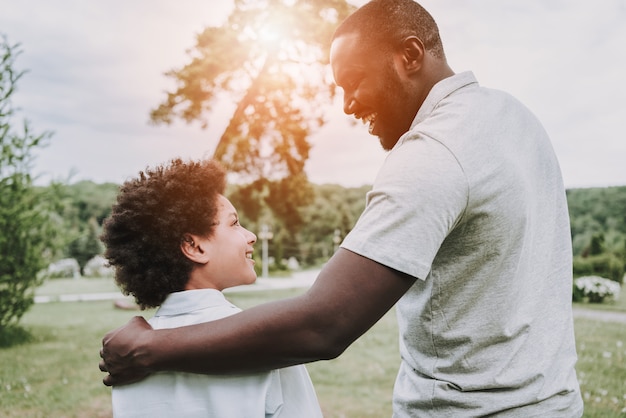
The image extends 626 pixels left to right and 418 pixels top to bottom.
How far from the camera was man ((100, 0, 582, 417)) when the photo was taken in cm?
105

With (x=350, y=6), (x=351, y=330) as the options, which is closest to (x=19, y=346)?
(x=350, y=6)

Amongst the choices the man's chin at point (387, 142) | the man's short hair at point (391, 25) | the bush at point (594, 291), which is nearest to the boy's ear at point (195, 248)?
the man's chin at point (387, 142)

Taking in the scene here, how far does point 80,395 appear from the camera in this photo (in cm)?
686

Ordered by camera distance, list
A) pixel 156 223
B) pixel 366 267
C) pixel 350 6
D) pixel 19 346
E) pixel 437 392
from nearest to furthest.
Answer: pixel 366 267
pixel 437 392
pixel 156 223
pixel 19 346
pixel 350 6

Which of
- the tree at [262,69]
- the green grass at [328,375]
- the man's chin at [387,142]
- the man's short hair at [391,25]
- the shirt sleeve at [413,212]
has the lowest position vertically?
the green grass at [328,375]

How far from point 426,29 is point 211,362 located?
0.94m

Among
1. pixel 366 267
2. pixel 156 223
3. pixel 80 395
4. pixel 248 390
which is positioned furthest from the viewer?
pixel 80 395

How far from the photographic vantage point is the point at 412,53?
4.57 ft

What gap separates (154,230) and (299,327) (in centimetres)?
73

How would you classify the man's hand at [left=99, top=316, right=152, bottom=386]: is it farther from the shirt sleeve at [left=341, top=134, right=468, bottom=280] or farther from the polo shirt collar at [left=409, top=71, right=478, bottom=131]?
the polo shirt collar at [left=409, top=71, right=478, bottom=131]

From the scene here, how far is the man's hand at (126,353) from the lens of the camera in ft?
4.14

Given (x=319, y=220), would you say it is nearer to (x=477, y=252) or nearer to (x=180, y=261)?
(x=180, y=261)

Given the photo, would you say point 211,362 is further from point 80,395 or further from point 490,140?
point 80,395

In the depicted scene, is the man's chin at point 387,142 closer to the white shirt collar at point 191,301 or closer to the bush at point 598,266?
the white shirt collar at point 191,301
